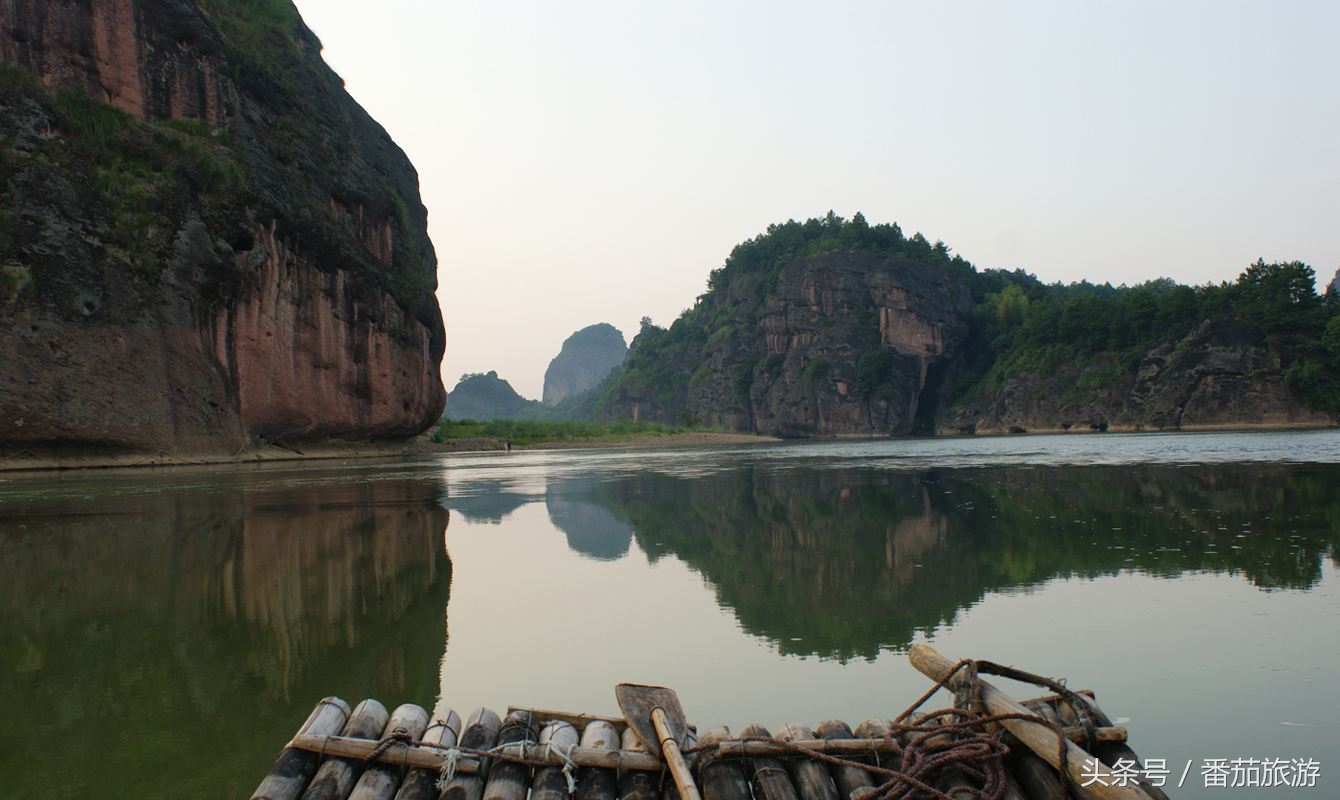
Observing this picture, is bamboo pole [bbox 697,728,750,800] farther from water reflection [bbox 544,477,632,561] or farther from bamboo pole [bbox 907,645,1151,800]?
water reflection [bbox 544,477,632,561]

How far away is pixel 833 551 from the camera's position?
1262cm

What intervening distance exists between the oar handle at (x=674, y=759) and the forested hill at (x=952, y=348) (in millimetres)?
92502

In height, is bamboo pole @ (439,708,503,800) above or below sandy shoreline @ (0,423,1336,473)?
below

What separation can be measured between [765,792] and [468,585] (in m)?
7.40

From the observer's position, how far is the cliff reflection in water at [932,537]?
360 inches

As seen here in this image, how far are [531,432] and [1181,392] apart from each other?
70.7 meters

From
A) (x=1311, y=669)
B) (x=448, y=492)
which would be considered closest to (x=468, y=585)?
(x=1311, y=669)

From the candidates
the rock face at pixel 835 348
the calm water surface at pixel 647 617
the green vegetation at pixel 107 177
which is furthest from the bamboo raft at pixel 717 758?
the rock face at pixel 835 348

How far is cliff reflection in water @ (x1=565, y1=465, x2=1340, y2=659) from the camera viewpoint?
913 cm

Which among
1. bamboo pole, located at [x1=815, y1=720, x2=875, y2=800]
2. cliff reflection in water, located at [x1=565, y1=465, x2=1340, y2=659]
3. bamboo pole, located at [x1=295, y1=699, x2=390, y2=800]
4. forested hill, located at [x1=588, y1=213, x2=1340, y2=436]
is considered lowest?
cliff reflection in water, located at [x1=565, y1=465, x2=1340, y2=659]

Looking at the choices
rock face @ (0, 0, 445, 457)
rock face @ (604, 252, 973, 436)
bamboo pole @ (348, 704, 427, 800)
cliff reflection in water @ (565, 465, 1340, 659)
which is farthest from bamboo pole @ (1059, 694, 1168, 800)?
rock face @ (604, 252, 973, 436)

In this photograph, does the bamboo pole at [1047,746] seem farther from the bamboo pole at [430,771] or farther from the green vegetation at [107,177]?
the green vegetation at [107,177]

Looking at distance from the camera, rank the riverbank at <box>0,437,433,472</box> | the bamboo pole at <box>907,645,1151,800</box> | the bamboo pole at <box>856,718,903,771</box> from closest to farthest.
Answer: the bamboo pole at <box>907,645,1151,800</box>, the bamboo pole at <box>856,718,903,771</box>, the riverbank at <box>0,437,433,472</box>

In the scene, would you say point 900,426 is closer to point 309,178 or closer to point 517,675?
point 309,178
